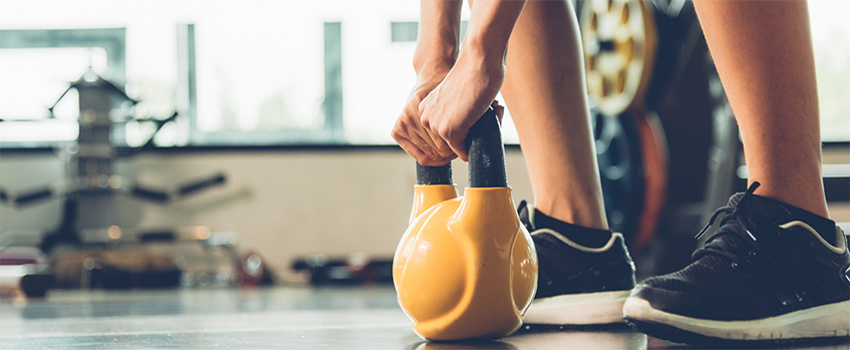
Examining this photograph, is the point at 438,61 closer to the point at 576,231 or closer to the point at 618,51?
the point at 576,231

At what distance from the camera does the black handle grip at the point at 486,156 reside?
634 millimetres

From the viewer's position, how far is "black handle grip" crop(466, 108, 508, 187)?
63 centimetres

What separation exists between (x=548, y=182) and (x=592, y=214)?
7 centimetres

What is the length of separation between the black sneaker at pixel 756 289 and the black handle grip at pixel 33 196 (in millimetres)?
3191

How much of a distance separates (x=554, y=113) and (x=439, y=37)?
8.7 inches

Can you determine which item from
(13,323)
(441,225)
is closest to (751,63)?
(441,225)

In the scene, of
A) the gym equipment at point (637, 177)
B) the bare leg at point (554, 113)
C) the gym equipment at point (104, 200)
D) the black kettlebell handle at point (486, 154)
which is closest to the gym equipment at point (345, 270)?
the gym equipment at point (104, 200)

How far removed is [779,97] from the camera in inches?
28.0

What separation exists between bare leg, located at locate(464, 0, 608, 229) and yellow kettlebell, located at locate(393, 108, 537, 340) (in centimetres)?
24

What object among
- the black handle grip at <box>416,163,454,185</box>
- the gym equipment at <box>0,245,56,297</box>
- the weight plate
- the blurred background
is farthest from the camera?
the blurred background

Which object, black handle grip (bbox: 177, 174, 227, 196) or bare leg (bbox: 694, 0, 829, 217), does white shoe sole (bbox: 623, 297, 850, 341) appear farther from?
black handle grip (bbox: 177, 174, 227, 196)

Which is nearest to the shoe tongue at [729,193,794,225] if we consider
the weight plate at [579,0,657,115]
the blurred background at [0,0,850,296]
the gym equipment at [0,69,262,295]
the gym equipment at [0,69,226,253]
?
the weight plate at [579,0,657,115]

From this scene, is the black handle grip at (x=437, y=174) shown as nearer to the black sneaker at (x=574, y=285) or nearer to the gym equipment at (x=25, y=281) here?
the black sneaker at (x=574, y=285)

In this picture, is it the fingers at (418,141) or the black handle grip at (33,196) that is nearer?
the fingers at (418,141)
